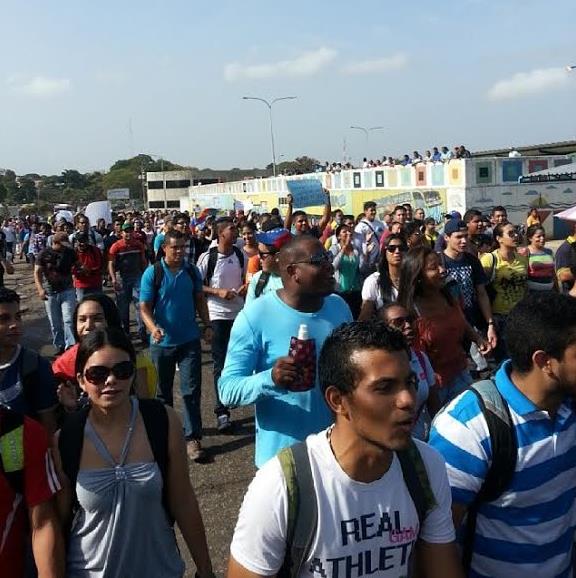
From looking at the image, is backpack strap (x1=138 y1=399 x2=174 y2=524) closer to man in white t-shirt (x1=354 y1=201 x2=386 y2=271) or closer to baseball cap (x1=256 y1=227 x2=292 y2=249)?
baseball cap (x1=256 y1=227 x2=292 y2=249)

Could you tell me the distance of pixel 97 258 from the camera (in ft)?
28.8

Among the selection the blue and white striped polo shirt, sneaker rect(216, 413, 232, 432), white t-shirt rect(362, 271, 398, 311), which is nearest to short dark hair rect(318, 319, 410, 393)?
the blue and white striped polo shirt

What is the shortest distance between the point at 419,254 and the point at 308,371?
1.86 metres

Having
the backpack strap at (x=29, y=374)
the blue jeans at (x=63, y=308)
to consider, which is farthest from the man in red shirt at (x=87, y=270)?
the backpack strap at (x=29, y=374)

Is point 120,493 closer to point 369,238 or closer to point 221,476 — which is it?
point 221,476

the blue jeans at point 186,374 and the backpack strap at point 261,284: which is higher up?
the backpack strap at point 261,284

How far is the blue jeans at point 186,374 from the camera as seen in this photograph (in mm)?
5359

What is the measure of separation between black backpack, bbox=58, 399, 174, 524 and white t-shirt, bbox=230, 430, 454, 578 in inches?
30.5

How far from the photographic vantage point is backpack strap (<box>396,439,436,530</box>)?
1.87 metres

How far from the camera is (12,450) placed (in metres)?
2.16

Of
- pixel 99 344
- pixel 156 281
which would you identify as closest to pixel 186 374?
pixel 156 281

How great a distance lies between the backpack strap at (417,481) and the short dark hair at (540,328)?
57 cm

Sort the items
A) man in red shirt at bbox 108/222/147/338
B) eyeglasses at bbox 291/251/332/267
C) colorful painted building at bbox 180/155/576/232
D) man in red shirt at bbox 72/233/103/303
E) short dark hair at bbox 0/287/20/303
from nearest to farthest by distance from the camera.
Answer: eyeglasses at bbox 291/251/332/267, short dark hair at bbox 0/287/20/303, man in red shirt at bbox 72/233/103/303, man in red shirt at bbox 108/222/147/338, colorful painted building at bbox 180/155/576/232

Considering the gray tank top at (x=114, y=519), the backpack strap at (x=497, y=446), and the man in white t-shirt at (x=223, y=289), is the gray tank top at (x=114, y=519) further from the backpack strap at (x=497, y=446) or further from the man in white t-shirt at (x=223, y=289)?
the man in white t-shirt at (x=223, y=289)
